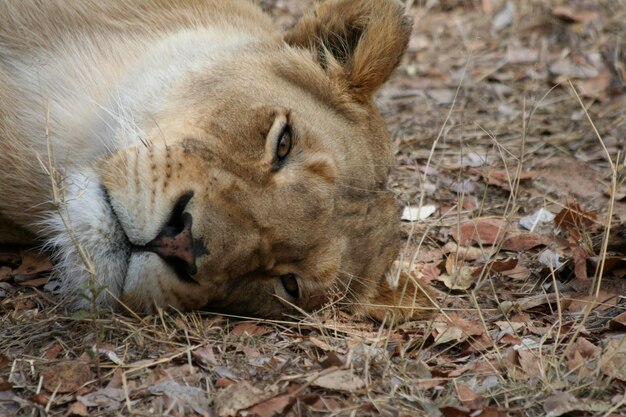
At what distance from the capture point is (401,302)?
442 centimetres

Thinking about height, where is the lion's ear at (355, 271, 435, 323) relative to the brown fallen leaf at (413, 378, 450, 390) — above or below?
below

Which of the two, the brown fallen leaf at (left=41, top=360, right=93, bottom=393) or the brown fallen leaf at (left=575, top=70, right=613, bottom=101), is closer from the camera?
the brown fallen leaf at (left=41, top=360, right=93, bottom=393)

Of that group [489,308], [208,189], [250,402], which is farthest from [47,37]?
[489,308]

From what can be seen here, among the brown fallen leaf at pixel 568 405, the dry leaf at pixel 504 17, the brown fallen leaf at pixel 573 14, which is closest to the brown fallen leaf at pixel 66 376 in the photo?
the brown fallen leaf at pixel 568 405

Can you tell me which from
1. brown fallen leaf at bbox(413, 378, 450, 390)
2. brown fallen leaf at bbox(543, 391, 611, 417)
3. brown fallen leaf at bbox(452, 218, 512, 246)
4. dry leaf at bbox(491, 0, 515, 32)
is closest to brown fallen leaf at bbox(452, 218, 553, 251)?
brown fallen leaf at bbox(452, 218, 512, 246)

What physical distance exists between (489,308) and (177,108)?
1.89 metres

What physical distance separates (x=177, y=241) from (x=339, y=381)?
826mm

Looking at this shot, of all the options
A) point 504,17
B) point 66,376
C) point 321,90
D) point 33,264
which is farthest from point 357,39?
point 504,17

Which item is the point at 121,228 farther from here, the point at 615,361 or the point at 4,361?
the point at 615,361

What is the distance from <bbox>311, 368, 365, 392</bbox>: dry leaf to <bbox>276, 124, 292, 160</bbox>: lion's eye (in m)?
1.04

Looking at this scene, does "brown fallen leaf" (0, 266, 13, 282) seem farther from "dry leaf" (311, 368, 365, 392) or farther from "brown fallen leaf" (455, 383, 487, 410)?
"brown fallen leaf" (455, 383, 487, 410)

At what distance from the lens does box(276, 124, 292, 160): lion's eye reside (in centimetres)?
405

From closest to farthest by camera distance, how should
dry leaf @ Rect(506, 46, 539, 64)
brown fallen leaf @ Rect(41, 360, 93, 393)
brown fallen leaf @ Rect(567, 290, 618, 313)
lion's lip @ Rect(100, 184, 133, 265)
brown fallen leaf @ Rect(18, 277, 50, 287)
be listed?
brown fallen leaf @ Rect(41, 360, 93, 393) < lion's lip @ Rect(100, 184, 133, 265) < brown fallen leaf @ Rect(18, 277, 50, 287) < brown fallen leaf @ Rect(567, 290, 618, 313) < dry leaf @ Rect(506, 46, 539, 64)

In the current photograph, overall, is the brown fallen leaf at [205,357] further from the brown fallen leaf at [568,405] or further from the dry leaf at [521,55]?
the dry leaf at [521,55]
